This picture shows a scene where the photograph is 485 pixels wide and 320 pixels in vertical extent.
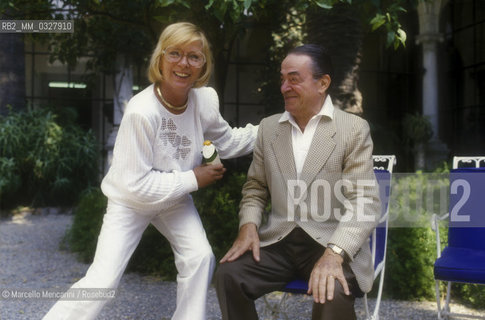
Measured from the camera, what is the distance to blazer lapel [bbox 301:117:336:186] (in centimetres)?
293

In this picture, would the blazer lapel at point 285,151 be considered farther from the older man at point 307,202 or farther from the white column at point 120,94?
the white column at point 120,94

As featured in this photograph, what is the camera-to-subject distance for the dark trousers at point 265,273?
111 inches

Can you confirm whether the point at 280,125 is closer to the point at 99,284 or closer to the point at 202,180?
the point at 202,180

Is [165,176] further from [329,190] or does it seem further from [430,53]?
[430,53]

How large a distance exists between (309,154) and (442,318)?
1854 millimetres

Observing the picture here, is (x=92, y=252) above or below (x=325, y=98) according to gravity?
below

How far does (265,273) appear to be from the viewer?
9.57ft

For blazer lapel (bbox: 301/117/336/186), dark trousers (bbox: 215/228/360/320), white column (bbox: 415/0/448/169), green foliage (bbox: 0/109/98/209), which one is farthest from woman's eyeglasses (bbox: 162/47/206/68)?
white column (bbox: 415/0/448/169)

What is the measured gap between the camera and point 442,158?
1327cm

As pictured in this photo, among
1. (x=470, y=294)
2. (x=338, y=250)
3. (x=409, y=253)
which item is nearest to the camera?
(x=338, y=250)

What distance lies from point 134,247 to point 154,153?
1.67 ft

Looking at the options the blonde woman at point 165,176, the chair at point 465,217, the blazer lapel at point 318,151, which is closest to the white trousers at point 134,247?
the blonde woman at point 165,176

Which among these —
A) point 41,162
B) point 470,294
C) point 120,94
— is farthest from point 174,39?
point 120,94

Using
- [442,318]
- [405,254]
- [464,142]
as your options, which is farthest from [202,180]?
[464,142]
